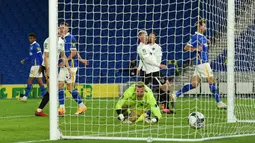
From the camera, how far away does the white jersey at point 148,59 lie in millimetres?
12609

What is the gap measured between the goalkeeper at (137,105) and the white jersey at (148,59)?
2.51m

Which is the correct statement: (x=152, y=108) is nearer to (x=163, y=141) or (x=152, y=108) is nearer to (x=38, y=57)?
(x=163, y=141)

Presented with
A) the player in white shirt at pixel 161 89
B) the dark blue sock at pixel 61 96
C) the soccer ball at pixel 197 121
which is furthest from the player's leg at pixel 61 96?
the soccer ball at pixel 197 121

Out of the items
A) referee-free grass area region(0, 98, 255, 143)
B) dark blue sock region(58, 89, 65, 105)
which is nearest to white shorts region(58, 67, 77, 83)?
dark blue sock region(58, 89, 65, 105)

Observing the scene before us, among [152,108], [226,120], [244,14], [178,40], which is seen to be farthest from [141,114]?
[178,40]

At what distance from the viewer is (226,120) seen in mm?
10555

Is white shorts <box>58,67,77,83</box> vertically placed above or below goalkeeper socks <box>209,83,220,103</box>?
above

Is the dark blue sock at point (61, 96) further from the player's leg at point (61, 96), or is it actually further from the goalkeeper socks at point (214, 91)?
the goalkeeper socks at point (214, 91)

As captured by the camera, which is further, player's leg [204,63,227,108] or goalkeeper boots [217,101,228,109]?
goalkeeper boots [217,101,228,109]

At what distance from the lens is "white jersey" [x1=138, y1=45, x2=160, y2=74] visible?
12609 millimetres

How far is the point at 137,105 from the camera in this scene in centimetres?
1018

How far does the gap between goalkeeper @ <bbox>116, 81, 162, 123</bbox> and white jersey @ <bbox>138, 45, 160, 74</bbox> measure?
98.9 inches

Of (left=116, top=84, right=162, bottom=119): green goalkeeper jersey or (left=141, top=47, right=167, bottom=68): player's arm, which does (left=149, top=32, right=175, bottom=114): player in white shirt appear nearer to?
(left=141, top=47, right=167, bottom=68): player's arm

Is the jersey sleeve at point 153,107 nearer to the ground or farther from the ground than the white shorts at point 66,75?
nearer to the ground
